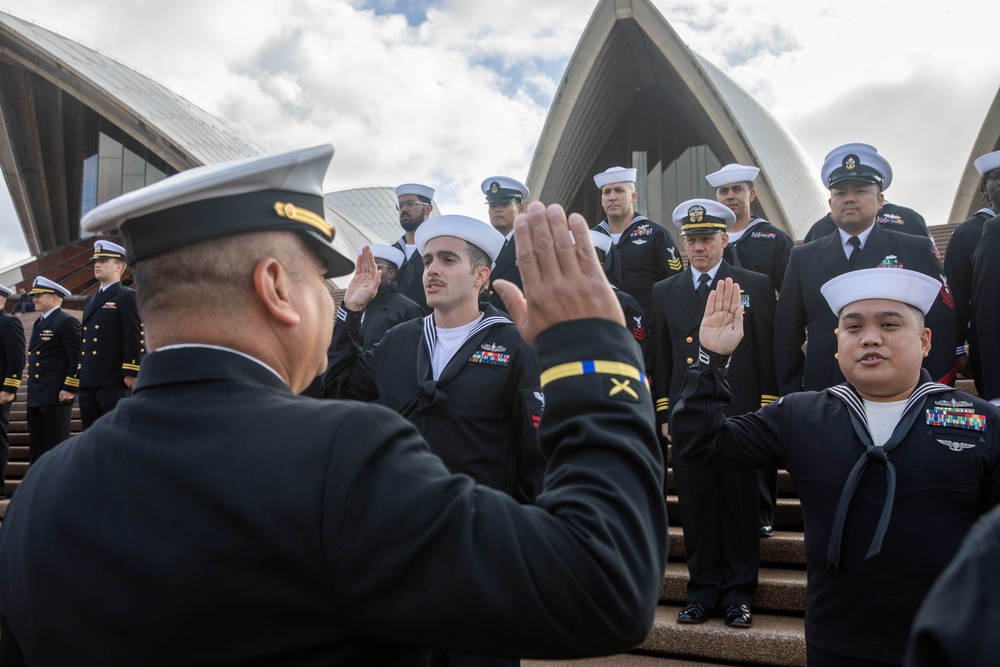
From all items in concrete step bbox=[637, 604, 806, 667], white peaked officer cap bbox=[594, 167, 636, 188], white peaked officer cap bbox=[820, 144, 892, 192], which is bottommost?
concrete step bbox=[637, 604, 806, 667]

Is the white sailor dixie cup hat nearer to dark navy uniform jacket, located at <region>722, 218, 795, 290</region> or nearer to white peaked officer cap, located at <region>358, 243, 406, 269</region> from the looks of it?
white peaked officer cap, located at <region>358, 243, 406, 269</region>

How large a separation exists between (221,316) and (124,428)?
0.66 feet

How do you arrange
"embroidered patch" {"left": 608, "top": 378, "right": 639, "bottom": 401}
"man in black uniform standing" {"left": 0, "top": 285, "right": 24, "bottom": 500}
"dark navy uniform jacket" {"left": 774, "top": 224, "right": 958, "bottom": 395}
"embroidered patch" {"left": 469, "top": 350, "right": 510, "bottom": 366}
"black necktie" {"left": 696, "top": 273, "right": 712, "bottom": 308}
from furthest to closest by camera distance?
1. "man in black uniform standing" {"left": 0, "top": 285, "right": 24, "bottom": 500}
2. "black necktie" {"left": 696, "top": 273, "right": 712, "bottom": 308}
3. "dark navy uniform jacket" {"left": 774, "top": 224, "right": 958, "bottom": 395}
4. "embroidered patch" {"left": 469, "top": 350, "right": 510, "bottom": 366}
5. "embroidered patch" {"left": 608, "top": 378, "right": 639, "bottom": 401}

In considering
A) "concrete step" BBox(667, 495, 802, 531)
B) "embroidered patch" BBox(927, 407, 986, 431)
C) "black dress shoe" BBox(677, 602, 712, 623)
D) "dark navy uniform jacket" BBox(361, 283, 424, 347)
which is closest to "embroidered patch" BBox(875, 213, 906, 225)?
"concrete step" BBox(667, 495, 802, 531)

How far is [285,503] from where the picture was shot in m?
1.00

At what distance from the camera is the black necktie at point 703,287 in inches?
189

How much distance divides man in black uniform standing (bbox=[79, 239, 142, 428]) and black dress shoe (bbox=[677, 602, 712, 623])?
514 cm

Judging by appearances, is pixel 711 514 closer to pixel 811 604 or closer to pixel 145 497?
pixel 811 604

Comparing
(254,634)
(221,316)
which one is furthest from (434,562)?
(221,316)

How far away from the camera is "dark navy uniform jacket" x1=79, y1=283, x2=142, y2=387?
730 centimetres

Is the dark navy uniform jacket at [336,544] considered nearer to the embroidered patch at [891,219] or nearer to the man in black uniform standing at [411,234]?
the embroidered patch at [891,219]

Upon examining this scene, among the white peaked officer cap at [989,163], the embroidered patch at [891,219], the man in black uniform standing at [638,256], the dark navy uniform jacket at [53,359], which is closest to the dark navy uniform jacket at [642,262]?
the man in black uniform standing at [638,256]

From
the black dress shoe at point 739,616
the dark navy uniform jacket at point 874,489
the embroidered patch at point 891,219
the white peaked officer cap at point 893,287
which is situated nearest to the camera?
the dark navy uniform jacket at point 874,489

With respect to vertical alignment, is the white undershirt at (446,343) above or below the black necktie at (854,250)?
below
